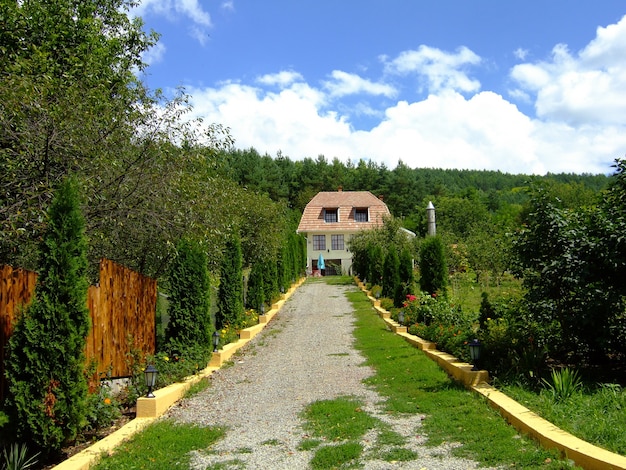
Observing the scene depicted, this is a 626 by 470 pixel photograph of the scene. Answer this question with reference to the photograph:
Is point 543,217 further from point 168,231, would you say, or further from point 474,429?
point 168,231

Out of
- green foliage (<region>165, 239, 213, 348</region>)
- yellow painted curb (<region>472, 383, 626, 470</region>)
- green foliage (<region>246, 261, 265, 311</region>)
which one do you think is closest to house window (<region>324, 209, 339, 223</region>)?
green foliage (<region>246, 261, 265, 311</region>)

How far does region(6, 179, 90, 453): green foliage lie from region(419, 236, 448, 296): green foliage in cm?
1079

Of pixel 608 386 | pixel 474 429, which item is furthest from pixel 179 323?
pixel 608 386

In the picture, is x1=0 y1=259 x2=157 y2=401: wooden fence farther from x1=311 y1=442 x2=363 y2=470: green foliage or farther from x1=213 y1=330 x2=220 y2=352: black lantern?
x1=311 y1=442 x2=363 y2=470: green foliage

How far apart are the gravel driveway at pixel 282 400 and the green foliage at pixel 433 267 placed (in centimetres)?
263

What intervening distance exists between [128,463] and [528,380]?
4.97 m

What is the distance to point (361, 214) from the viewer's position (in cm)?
4806

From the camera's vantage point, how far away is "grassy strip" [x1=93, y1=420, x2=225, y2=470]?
5.36m

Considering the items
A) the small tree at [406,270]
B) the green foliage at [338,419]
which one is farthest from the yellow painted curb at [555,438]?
the small tree at [406,270]

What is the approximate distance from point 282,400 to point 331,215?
4027cm

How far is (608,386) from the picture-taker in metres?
Answer: 6.44

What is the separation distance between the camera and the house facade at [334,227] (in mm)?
46281

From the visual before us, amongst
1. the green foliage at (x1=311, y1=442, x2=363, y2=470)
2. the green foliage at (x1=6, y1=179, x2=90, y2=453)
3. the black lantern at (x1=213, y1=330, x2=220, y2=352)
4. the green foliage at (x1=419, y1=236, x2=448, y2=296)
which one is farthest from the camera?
the green foliage at (x1=419, y1=236, x2=448, y2=296)

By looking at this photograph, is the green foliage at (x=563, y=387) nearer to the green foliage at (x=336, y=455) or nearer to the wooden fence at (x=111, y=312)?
the green foliage at (x=336, y=455)
